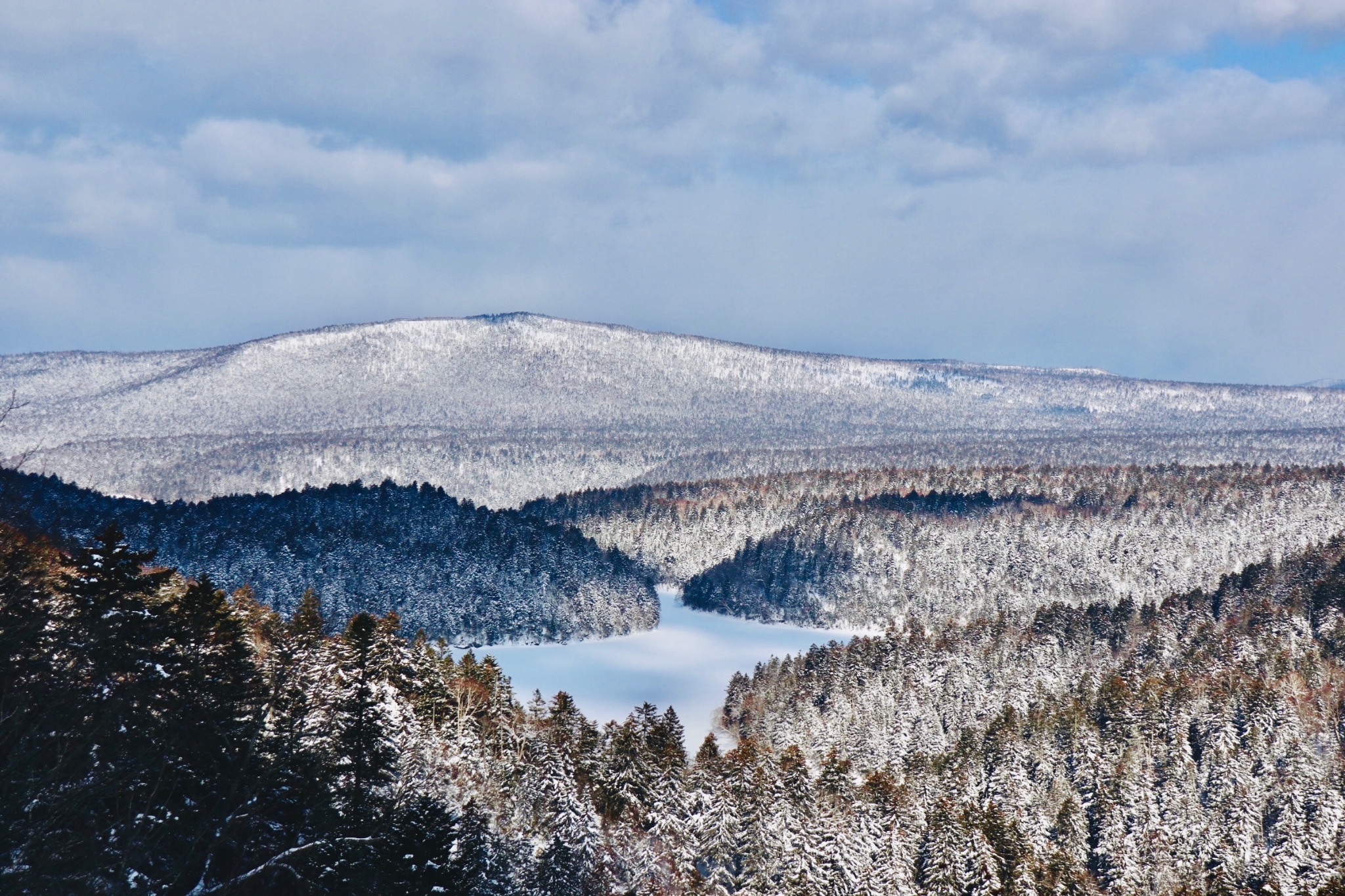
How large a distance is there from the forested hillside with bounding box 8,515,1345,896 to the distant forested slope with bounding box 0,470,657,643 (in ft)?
158

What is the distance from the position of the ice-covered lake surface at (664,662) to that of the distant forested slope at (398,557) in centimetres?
561

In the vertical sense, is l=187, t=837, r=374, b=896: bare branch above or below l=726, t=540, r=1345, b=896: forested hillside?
above

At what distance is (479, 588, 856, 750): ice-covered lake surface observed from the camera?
113312mm

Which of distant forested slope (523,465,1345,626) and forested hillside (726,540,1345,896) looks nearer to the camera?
forested hillside (726,540,1345,896)

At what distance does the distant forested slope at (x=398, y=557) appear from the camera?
443 feet

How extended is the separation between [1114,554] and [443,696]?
153 metres

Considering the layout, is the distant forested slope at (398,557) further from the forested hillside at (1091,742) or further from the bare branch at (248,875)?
the bare branch at (248,875)

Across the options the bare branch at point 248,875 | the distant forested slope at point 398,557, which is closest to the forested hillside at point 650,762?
the bare branch at point 248,875

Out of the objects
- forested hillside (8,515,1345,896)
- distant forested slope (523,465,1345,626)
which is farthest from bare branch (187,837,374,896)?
distant forested slope (523,465,1345,626)

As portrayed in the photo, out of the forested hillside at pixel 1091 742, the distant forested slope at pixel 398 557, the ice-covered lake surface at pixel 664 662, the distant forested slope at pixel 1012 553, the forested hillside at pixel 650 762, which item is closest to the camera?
the forested hillside at pixel 650 762

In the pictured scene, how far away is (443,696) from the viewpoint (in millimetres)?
49188

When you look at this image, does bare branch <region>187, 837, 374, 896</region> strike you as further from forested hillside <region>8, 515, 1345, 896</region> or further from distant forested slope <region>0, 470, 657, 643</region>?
distant forested slope <region>0, 470, 657, 643</region>

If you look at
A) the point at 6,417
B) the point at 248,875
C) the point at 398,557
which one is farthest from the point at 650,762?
the point at 398,557

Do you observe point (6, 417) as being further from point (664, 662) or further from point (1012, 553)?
point (1012, 553)
